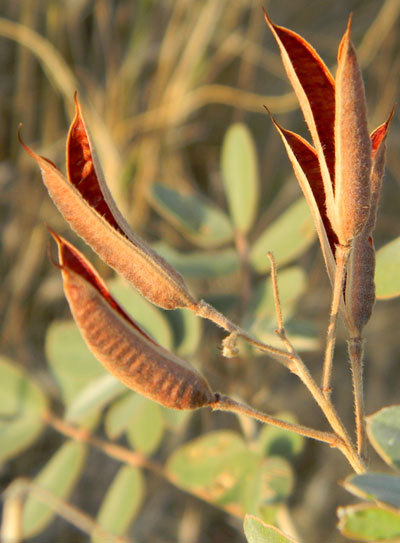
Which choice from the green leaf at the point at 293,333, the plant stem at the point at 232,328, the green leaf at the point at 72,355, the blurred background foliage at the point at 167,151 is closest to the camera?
the plant stem at the point at 232,328

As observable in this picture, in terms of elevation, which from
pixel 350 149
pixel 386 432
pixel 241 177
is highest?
pixel 241 177

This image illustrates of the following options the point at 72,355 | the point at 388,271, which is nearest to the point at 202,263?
the point at 72,355

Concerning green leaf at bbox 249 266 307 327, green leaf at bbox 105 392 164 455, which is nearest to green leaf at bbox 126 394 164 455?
green leaf at bbox 105 392 164 455

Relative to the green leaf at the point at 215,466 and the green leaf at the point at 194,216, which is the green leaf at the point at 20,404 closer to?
the green leaf at the point at 215,466

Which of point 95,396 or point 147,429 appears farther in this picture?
point 147,429

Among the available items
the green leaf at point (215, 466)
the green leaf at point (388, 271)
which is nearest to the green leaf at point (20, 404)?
the green leaf at point (215, 466)

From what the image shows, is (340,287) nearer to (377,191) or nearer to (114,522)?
(377,191)

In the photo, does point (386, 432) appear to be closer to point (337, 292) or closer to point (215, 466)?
point (337, 292)
